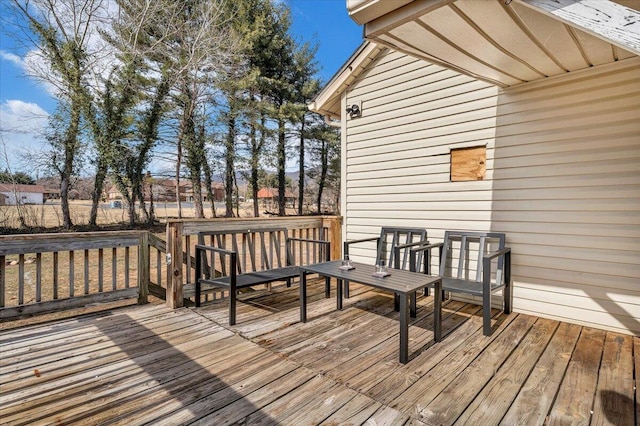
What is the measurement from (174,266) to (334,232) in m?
2.42

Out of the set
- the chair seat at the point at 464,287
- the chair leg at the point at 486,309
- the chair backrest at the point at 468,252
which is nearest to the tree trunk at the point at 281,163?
the chair backrest at the point at 468,252

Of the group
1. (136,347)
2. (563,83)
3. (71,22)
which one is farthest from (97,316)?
(71,22)

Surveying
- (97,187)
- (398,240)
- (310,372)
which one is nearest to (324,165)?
(97,187)

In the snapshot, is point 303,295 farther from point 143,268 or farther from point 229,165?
point 229,165

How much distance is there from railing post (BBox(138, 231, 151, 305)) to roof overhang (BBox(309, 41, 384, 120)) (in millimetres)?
3392

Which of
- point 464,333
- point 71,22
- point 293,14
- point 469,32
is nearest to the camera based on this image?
point 469,32

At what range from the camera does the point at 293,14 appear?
15273 millimetres

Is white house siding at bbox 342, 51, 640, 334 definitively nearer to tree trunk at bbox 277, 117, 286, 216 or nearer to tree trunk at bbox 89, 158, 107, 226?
tree trunk at bbox 89, 158, 107, 226

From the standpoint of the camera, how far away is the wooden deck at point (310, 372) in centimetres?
178

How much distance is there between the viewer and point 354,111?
4926mm

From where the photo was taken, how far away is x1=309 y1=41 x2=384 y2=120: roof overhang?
177 inches

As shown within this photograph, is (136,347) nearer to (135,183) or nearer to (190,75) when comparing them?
(135,183)

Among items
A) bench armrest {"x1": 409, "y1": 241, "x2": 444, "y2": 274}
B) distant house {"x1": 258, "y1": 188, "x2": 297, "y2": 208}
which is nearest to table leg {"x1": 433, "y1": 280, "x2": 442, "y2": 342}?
bench armrest {"x1": 409, "y1": 241, "x2": 444, "y2": 274}

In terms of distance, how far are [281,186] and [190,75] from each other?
7.03m
